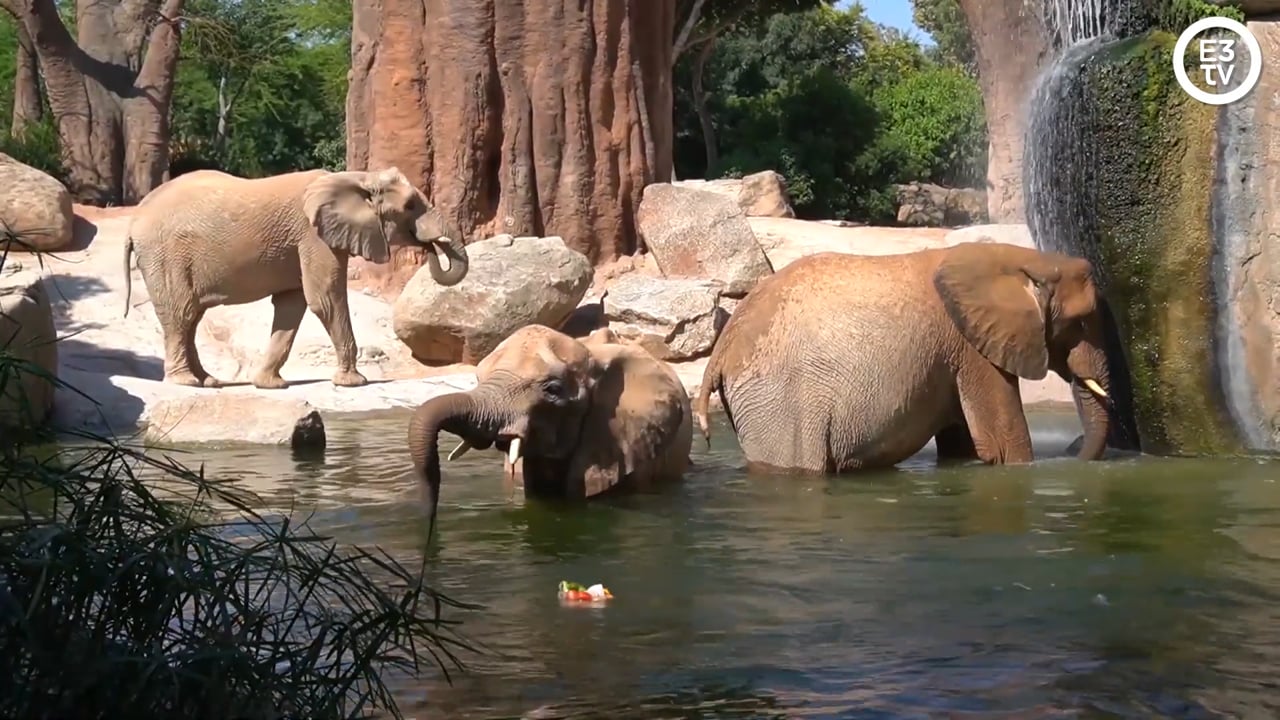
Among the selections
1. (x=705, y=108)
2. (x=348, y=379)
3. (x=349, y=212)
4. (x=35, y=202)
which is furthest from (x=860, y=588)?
(x=705, y=108)

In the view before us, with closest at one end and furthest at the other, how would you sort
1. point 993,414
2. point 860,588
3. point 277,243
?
point 860,588 → point 993,414 → point 277,243

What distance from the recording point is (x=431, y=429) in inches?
303

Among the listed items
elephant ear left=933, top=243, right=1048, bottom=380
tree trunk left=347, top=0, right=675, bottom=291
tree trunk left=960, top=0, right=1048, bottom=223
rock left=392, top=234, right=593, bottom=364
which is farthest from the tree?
elephant ear left=933, top=243, right=1048, bottom=380

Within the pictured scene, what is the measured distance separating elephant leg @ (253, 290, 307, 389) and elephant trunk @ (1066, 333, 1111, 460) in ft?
23.5

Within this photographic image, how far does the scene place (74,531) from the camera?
11.1 feet

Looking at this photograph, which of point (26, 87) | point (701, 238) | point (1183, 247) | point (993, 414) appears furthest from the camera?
point (26, 87)

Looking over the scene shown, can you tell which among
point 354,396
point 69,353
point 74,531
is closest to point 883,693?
point 74,531

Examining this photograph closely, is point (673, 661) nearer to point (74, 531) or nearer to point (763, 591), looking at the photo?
point (763, 591)

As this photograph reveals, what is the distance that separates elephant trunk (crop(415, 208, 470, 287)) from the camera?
48.0 ft

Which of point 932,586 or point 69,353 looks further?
point 69,353

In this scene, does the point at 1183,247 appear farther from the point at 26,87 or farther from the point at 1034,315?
the point at 26,87

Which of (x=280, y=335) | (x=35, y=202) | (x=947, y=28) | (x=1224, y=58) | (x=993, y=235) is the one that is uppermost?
(x=947, y=28)

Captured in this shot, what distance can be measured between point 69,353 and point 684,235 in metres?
6.06

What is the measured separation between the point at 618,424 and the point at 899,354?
1554mm
